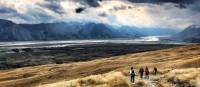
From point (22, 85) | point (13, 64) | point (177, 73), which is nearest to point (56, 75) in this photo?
point (22, 85)

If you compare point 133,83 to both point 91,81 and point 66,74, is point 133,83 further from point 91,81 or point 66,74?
point 66,74

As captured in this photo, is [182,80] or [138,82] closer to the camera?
[138,82]

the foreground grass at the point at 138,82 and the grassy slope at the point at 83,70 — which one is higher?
the foreground grass at the point at 138,82

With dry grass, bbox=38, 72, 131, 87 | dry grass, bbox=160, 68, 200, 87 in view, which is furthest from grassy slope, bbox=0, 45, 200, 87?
dry grass, bbox=38, 72, 131, 87

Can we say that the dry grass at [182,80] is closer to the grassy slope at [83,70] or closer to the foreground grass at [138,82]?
the foreground grass at [138,82]

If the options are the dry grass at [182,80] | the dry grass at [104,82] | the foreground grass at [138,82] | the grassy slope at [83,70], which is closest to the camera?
the dry grass at [104,82]

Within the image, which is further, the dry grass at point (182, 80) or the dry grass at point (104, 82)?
the dry grass at point (182, 80)

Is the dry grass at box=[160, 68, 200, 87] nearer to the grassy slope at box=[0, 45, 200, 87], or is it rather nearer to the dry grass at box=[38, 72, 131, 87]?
the dry grass at box=[38, 72, 131, 87]

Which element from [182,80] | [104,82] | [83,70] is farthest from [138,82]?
[83,70]

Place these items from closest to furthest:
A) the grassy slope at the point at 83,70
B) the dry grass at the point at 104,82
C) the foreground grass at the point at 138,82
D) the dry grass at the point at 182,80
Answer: the dry grass at the point at 104,82
the foreground grass at the point at 138,82
the dry grass at the point at 182,80
the grassy slope at the point at 83,70

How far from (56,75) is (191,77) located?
60.1m

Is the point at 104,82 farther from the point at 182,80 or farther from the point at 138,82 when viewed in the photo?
the point at 182,80

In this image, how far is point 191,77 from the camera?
42.3 meters

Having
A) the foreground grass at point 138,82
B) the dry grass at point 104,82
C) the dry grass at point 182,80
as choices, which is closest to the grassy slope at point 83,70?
the dry grass at point 182,80
